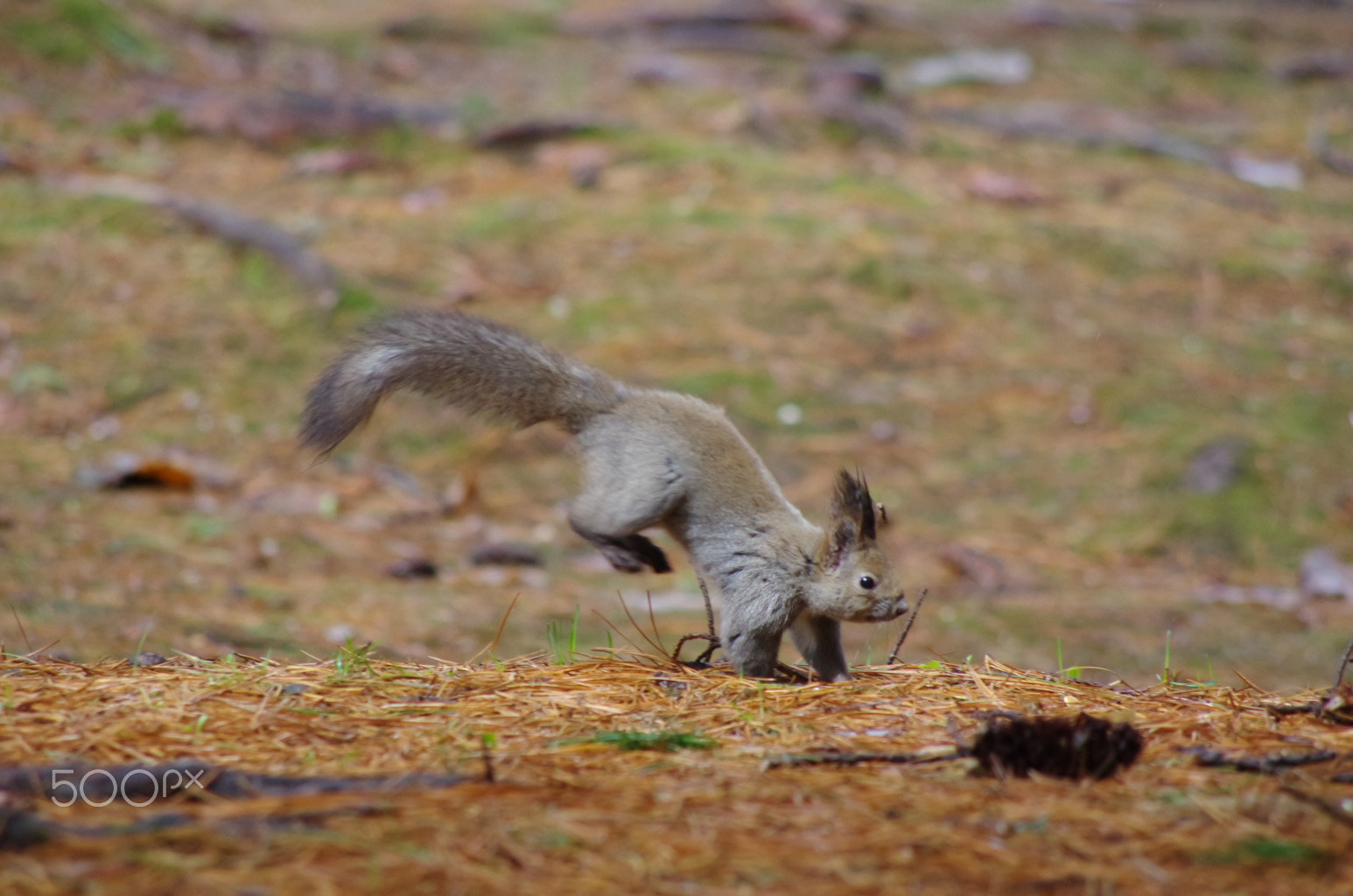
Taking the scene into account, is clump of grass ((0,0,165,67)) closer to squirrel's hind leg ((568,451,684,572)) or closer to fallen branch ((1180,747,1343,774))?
squirrel's hind leg ((568,451,684,572))

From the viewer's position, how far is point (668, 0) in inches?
551

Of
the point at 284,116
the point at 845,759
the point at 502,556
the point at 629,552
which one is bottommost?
the point at 502,556

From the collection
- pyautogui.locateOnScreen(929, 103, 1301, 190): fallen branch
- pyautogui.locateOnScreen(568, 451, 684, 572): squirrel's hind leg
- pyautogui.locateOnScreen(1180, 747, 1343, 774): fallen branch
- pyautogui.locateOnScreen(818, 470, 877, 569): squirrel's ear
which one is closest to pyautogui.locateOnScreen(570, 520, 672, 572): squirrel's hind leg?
pyautogui.locateOnScreen(568, 451, 684, 572): squirrel's hind leg

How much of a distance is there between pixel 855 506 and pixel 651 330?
3.83 m

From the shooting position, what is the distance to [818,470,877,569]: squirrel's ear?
10.2 feet

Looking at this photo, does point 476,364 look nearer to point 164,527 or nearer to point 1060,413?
point 164,527

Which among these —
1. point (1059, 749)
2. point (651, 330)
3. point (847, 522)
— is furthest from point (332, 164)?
point (1059, 749)

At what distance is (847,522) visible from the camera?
318cm

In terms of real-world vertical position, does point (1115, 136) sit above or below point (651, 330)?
above

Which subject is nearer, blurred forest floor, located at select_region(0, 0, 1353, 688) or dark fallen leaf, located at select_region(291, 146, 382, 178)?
blurred forest floor, located at select_region(0, 0, 1353, 688)

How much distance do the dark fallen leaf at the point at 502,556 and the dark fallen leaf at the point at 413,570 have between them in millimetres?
245

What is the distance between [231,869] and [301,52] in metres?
11.0

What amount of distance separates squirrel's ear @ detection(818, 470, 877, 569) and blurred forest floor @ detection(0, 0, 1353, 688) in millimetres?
293

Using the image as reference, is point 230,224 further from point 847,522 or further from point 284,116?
point 847,522
